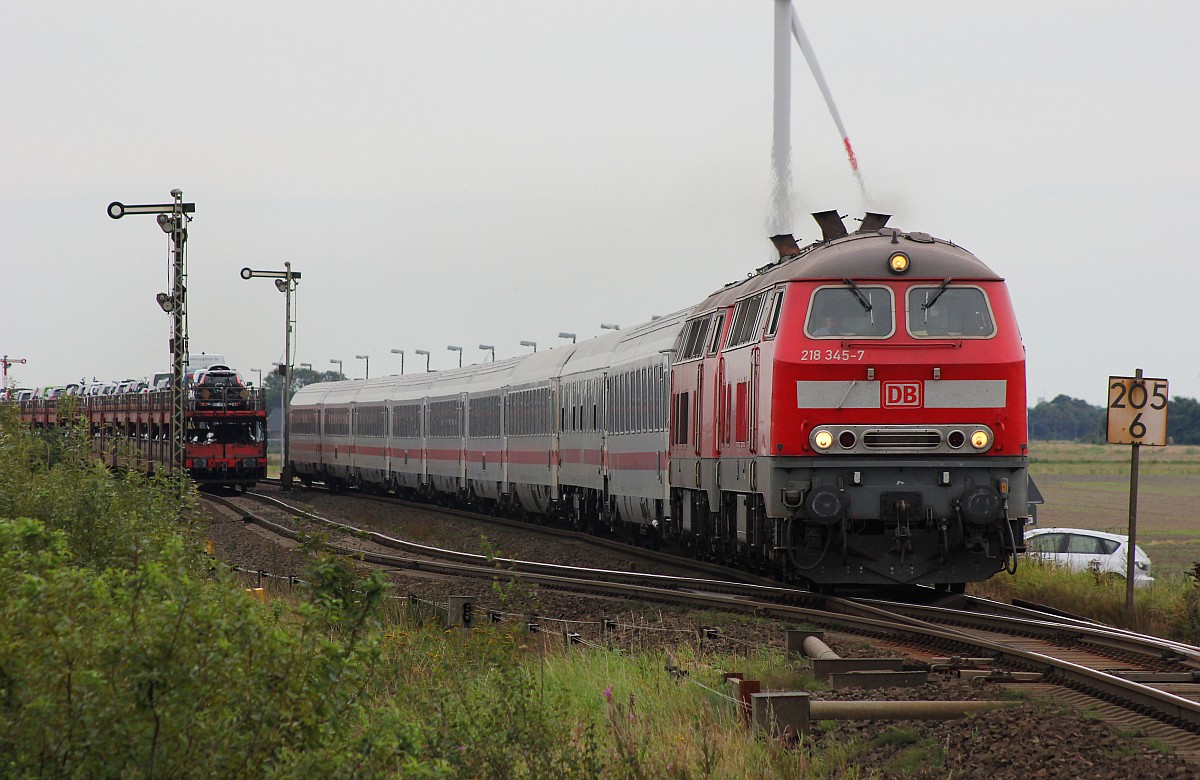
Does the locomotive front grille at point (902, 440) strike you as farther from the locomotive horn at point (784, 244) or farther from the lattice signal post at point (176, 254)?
the lattice signal post at point (176, 254)

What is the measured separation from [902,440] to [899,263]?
1.82 metres

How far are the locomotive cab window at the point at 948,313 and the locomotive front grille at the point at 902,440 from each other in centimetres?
100

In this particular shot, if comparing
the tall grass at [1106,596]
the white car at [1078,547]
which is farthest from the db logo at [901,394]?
the white car at [1078,547]

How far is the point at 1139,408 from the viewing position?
15836 mm

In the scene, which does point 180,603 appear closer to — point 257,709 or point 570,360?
point 257,709

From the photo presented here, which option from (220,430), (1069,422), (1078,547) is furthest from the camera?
(1069,422)

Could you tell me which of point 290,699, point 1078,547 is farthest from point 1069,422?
point 290,699

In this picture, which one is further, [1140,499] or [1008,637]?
[1140,499]

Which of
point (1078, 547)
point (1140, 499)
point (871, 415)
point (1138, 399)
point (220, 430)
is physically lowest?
point (1140, 499)

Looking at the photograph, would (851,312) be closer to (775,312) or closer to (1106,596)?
(775,312)

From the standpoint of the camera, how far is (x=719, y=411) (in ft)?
57.7

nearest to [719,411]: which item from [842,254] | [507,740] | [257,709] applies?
[842,254]

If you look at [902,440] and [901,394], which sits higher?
[901,394]

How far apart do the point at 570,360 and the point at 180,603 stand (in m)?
26.0
